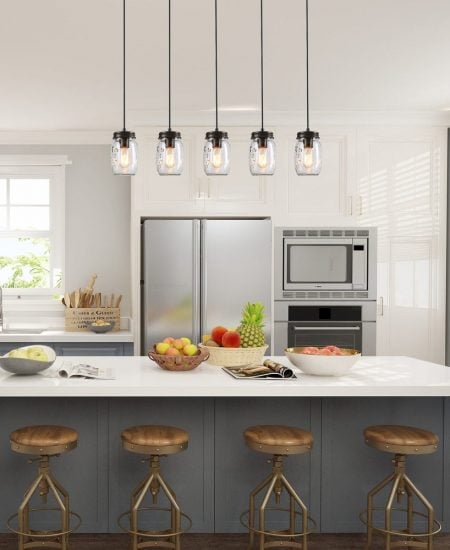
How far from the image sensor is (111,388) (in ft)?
8.80

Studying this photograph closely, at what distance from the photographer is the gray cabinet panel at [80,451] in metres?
3.08

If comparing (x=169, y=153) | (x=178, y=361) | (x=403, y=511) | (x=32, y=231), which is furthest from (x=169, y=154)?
(x=32, y=231)

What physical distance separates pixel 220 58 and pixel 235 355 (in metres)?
1.77

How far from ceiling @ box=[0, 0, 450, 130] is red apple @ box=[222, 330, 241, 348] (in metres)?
1.58

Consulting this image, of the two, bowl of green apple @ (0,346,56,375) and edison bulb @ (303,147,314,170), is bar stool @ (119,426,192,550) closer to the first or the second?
bowl of green apple @ (0,346,56,375)

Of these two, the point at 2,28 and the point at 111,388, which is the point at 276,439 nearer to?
the point at 111,388

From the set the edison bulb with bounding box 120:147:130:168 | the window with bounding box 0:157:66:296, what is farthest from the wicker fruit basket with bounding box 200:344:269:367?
the window with bounding box 0:157:66:296

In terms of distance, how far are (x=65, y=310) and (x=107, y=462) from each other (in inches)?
96.4

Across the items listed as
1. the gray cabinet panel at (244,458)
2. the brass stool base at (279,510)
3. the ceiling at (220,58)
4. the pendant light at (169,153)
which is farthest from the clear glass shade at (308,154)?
the brass stool base at (279,510)

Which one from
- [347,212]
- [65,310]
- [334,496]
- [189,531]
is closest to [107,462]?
[189,531]

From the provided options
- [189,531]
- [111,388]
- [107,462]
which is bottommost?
[189,531]

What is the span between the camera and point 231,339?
127 inches

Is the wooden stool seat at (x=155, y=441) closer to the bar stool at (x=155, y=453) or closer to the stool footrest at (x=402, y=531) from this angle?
the bar stool at (x=155, y=453)

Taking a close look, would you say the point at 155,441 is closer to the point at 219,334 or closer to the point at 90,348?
the point at 219,334
